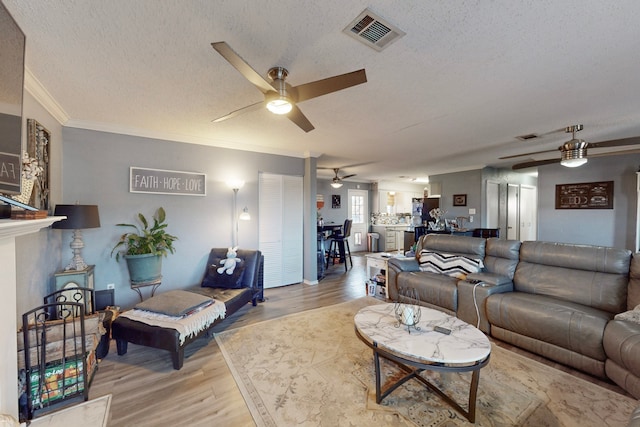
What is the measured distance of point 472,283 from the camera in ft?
9.36

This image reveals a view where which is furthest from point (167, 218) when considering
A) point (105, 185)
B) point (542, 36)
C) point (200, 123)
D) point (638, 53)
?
point (638, 53)

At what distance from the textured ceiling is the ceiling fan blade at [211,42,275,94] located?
0.26 metres

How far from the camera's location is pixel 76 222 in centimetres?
256

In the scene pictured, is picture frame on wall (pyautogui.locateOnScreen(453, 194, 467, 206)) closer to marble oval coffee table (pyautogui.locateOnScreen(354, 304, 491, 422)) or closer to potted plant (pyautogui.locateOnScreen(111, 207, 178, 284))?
marble oval coffee table (pyautogui.locateOnScreen(354, 304, 491, 422))

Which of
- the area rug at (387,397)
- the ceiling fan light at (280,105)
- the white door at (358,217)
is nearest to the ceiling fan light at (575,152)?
the area rug at (387,397)

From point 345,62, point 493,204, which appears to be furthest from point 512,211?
point 345,62

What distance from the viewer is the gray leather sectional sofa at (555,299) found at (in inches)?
75.8

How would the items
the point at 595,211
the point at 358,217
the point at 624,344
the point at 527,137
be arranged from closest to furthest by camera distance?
the point at 624,344 → the point at 527,137 → the point at 595,211 → the point at 358,217

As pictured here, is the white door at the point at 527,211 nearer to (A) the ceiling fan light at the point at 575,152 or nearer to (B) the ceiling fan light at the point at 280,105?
(A) the ceiling fan light at the point at 575,152

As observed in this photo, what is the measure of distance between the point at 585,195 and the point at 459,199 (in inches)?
89.6

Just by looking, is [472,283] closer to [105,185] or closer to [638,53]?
[638,53]

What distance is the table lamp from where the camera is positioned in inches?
100.0

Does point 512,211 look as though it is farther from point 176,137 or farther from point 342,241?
point 176,137

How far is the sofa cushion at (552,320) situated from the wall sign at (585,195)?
3.76m
